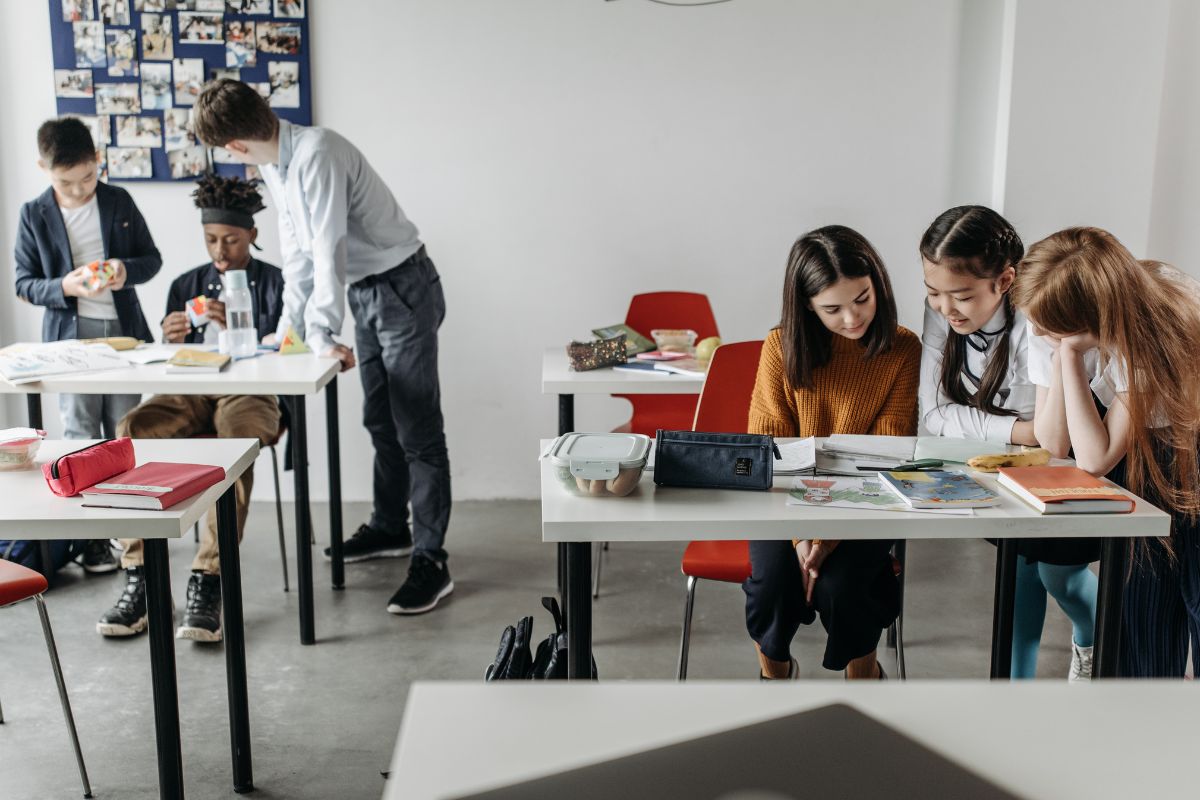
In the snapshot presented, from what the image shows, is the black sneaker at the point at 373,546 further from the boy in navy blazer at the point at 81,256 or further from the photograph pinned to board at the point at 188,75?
the photograph pinned to board at the point at 188,75

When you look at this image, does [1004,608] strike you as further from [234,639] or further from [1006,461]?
[234,639]

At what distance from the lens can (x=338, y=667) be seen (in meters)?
2.82

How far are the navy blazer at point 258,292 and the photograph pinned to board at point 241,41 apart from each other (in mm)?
952

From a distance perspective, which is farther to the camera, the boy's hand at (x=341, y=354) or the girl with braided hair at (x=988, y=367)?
the boy's hand at (x=341, y=354)

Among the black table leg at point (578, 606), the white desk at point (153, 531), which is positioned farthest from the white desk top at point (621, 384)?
the black table leg at point (578, 606)

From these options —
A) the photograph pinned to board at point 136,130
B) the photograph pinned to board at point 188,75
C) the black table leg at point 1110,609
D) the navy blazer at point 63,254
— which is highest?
the photograph pinned to board at point 188,75

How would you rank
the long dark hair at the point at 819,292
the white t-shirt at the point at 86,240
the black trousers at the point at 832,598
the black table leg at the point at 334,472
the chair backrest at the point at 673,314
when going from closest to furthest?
the black trousers at the point at 832,598, the long dark hair at the point at 819,292, the black table leg at the point at 334,472, the white t-shirt at the point at 86,240, the chair backrest at the point at 673,314

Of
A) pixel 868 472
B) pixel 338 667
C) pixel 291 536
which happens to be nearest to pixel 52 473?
pixel 338 667

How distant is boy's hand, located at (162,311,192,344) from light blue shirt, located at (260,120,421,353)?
394 mm

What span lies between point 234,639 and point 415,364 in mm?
1307

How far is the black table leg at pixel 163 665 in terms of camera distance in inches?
68.8

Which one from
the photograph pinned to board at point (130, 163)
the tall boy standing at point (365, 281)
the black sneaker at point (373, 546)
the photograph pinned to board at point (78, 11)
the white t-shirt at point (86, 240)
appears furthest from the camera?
the photograph pinned to board at point (130, 163)

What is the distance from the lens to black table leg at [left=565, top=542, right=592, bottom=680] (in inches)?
67.3

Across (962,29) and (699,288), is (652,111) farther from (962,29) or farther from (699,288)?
(962,29)
